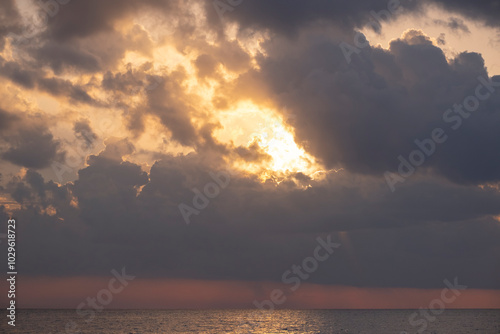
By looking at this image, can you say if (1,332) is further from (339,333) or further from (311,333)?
(339,333)

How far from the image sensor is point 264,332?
176 metres

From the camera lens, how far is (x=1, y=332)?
162 m

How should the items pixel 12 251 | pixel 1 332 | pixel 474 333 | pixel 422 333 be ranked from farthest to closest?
pixel 474 333, pixel 422 333, pixel 1 332, pixel 12 251

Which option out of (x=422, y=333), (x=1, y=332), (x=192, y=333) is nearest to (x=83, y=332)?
(x=1, y=332)

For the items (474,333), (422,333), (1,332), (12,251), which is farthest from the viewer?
(474,333)

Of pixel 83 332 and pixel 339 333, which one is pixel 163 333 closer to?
pixel 83 332

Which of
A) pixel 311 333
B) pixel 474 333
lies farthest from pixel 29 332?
pixel 474 333

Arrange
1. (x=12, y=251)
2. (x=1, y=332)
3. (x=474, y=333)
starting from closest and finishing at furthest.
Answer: (x=12, y=251) → (x=1, y=332) → (x=474, y=333)

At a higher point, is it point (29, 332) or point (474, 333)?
point (29, 332)

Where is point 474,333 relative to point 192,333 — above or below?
below

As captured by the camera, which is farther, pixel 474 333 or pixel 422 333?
pixel 474 333

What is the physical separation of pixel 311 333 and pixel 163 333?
53594 mm

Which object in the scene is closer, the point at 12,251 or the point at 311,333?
the point at 12,251

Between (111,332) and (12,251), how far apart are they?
106268 millimetres
